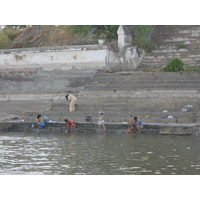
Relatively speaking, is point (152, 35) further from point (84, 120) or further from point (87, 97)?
point (84, 120)

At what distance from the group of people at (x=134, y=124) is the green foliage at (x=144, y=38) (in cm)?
843

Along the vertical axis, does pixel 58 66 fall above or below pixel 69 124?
above

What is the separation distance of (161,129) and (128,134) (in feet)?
3.73

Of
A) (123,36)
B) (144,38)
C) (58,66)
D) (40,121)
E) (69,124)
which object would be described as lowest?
(69,124)

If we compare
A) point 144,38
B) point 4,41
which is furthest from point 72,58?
point 4,41

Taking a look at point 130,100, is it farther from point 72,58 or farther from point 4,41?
point 4,41

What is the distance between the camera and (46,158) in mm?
10281

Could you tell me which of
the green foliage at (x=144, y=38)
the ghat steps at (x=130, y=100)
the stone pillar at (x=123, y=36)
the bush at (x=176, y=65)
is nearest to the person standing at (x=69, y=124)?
the ghat steps at (x=130, y=100)

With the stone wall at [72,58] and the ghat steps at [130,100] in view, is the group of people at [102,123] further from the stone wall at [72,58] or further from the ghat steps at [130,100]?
the stone wall at [72,58]

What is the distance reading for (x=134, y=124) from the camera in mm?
14805

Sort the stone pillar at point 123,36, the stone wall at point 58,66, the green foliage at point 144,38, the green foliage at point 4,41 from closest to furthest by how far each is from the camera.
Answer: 1. the stone wall at point 58,66
2. the stone pillar at point 123,36
3. the green foliage at point 144,38
4. the green foliage at point 4,41

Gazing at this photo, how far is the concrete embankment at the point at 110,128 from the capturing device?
14.1 m

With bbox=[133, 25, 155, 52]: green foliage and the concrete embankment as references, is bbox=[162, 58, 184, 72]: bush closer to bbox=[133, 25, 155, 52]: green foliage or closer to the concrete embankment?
bbox=[133, 25, 155, 52]: green foliage

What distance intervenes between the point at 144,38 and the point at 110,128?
8956 mm
